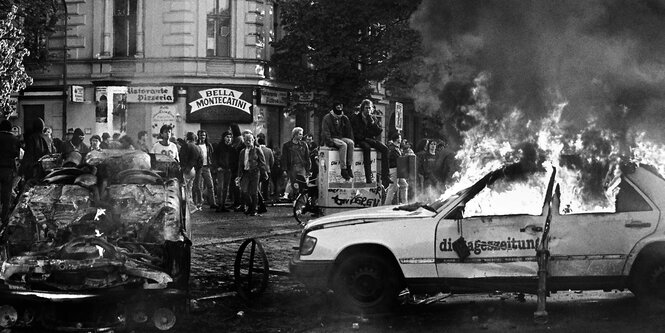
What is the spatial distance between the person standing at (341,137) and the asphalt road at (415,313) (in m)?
5.31

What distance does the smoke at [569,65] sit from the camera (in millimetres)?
10930

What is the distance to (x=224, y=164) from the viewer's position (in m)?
24.2

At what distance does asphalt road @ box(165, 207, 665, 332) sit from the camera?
363 inches

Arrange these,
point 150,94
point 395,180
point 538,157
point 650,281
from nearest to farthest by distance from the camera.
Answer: point 650,281 < point 538,157 < point 395,180 < point 150,94

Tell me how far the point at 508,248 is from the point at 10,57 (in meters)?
26.1

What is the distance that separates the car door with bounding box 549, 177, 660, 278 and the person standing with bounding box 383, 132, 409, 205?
8930 millimetres

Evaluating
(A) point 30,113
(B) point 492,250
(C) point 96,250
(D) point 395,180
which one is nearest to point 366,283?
(B) point 492,250

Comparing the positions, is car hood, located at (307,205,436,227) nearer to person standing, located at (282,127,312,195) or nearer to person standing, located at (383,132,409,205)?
person standing, located at (383,132,409,205)

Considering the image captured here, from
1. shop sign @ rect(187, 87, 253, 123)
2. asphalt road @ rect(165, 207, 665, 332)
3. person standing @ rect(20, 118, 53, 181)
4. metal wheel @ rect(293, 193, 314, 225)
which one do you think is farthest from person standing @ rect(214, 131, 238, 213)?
shop sign @ rect(187, 87, 253, 123)

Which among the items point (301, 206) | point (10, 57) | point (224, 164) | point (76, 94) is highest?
point (10, 57)

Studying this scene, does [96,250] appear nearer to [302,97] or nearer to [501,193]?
[501,193]

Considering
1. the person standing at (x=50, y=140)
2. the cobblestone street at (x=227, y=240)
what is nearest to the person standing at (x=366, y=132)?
the cobblestone street at (x=227, y=240)

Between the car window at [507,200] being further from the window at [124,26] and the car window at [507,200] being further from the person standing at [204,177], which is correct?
the window at [124,26]

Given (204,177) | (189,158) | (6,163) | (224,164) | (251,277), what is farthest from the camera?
(224,164)
